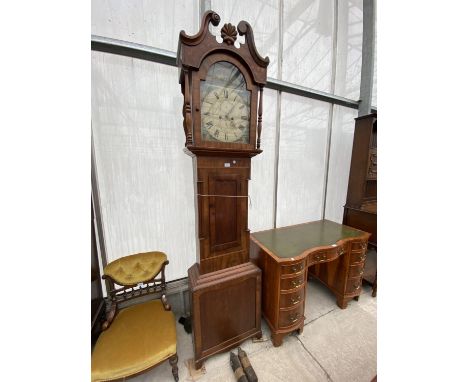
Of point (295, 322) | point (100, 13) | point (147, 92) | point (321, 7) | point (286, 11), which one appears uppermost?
point (321, 7)

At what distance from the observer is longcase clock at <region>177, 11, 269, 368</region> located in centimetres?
103

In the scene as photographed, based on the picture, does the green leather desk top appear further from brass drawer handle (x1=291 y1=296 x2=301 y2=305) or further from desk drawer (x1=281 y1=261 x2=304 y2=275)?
brass drawer handle (x1=291 y1=296 x2=301 y2=305)

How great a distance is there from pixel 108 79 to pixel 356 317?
10.2 feet

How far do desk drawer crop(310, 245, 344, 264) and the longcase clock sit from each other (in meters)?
0.54

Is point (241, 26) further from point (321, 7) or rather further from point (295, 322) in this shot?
point (295, 322)

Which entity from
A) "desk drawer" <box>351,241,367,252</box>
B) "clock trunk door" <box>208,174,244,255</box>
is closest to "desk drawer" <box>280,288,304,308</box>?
"clock trunk door" <box>208,174,244,255</box>

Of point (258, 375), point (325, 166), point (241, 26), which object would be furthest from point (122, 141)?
point (325, 166)

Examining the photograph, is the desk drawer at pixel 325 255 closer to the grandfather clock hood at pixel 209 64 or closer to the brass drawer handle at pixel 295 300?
the brass drawer handle at pixel 295 300

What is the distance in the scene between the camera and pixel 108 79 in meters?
1.37

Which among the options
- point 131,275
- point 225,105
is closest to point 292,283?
point 131,275

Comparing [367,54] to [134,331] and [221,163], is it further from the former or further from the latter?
[134,331]

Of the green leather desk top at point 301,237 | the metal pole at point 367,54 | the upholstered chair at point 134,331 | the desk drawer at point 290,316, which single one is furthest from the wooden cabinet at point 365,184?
the upholstered chair at point 134,331

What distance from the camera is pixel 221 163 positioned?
1177 mm
